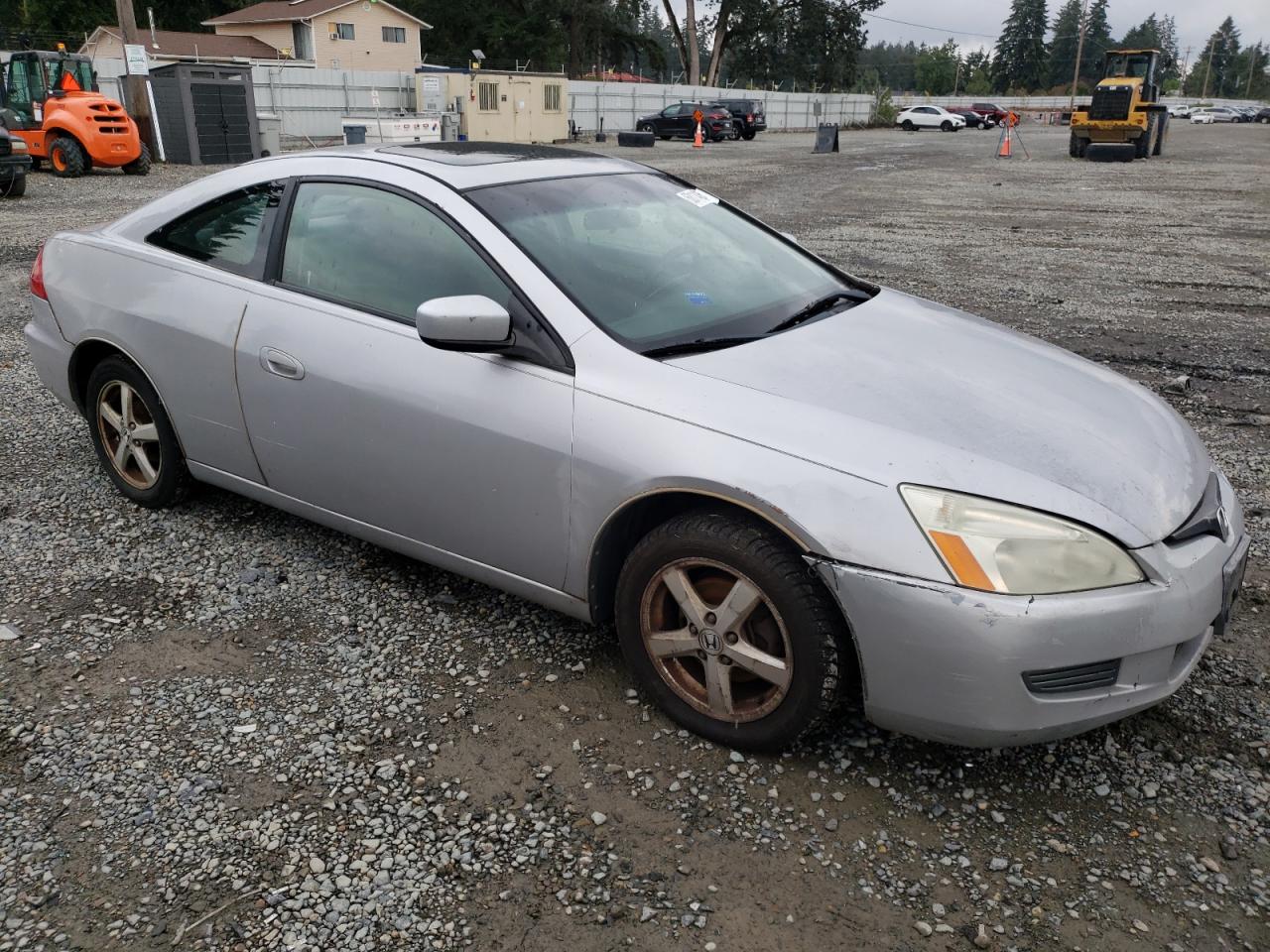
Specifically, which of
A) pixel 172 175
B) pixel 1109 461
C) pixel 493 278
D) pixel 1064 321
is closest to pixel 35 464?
pixel 493 278

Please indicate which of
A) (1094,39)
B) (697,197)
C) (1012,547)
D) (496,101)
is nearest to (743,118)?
(496,101)

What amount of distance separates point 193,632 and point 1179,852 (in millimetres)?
2999

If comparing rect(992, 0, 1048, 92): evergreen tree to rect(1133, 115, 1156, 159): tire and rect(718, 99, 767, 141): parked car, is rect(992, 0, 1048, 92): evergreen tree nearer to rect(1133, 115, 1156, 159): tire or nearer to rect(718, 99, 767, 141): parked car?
rect(718, 99, 767, 141): parked car

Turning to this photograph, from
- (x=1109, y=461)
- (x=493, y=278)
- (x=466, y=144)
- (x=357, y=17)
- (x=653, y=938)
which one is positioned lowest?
(x=653, y=938)

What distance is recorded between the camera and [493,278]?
9.96ft

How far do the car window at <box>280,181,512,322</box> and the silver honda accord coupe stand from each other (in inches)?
0.4

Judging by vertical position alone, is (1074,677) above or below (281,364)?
below

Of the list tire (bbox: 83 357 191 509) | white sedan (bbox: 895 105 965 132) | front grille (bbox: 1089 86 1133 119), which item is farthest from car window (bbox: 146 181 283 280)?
white sedan (bbox: 895 105 965 132)

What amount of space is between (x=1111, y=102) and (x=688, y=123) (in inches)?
661

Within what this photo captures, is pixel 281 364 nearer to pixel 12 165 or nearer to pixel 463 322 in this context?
pixel 463 322

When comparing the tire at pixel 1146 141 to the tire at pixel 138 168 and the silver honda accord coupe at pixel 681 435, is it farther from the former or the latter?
the silver honda accord coupe at pixel 681 435

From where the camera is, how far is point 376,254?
334 cm

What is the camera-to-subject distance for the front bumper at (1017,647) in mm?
2264

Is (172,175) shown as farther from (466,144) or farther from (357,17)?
(357,17)
